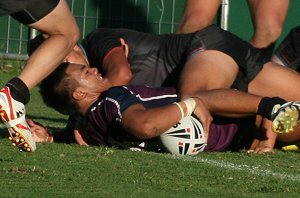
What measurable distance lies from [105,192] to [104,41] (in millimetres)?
3026

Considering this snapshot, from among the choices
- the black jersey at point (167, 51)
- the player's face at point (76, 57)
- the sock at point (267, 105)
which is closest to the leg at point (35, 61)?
the player's face at point (76, 57)

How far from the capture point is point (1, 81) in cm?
1491

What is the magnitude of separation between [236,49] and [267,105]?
74cm

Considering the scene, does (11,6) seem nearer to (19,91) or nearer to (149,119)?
(19,91)

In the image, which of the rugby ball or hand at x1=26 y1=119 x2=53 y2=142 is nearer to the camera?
the rugby ball

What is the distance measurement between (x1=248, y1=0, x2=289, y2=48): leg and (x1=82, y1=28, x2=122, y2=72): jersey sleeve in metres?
1.58

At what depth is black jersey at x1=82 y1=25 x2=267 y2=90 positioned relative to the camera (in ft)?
27.3

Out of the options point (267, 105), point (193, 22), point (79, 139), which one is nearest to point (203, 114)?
point (267, 105)

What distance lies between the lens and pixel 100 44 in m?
8.67

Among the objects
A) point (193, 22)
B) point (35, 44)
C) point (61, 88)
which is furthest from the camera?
point (193, 22)

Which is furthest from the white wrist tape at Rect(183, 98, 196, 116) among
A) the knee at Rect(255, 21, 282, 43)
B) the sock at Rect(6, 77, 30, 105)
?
the knee at Rect(255, 21, 282, 43)

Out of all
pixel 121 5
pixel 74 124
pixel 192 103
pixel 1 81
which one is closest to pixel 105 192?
pixel 192 103

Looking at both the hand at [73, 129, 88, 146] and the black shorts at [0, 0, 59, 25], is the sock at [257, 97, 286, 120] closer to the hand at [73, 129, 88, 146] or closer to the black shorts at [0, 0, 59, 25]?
the hand at [73, 129, 88, 146]

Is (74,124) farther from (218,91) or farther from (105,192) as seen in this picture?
(105,192)
